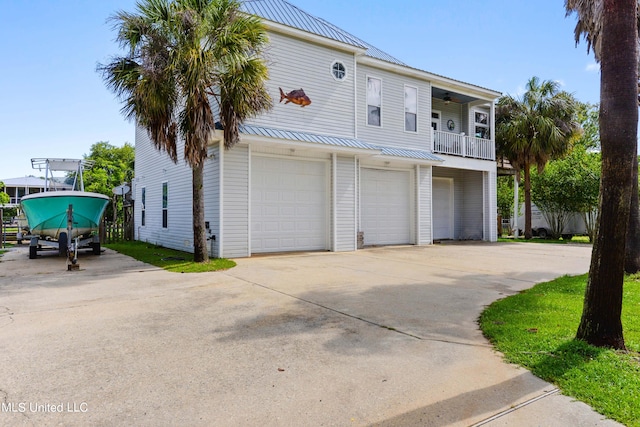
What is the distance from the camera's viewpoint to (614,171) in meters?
3.42

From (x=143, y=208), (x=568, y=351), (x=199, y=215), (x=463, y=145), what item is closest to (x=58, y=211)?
(x=199, y=215)

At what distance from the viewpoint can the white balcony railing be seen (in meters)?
16.3

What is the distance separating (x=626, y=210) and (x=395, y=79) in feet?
41.1

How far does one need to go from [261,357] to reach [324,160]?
9858mm

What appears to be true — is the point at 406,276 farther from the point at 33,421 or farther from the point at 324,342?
the point at 33,421

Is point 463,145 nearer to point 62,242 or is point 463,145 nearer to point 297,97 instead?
point 297,97

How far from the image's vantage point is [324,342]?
152 inches

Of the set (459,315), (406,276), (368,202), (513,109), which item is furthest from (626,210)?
(513,109)

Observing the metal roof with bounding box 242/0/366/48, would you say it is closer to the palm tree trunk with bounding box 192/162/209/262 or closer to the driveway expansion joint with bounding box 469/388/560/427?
the palm tree trunk with bounding box 192/162/209/262

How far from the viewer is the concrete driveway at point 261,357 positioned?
8.18 ft

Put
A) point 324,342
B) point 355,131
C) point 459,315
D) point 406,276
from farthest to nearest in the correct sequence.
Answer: point 355,131 → point 406,276 → point 459,315 → point 324,342

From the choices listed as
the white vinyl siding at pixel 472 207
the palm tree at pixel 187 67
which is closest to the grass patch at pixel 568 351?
the palm tree at pixel 187 67

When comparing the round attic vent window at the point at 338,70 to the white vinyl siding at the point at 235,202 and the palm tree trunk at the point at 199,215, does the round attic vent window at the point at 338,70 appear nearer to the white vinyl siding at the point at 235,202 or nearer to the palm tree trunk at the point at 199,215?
the white vinyl siding at the point at 235,202

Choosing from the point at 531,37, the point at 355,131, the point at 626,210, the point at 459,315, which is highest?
the point at 531,37
